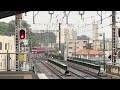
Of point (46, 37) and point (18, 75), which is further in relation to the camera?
point (46, 37)

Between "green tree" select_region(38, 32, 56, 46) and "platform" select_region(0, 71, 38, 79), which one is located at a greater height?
"green tree" select_region(38, 32, 56, 46)

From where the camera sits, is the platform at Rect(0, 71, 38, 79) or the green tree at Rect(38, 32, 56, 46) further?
the green tree at Rect(38, 32, 56, 46)

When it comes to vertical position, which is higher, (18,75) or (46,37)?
(46,37)

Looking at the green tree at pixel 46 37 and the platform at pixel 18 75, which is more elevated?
the green tree at pixel 46 37

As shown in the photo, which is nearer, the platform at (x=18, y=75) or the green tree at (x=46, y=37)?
the platform at (x=18, y=75)
